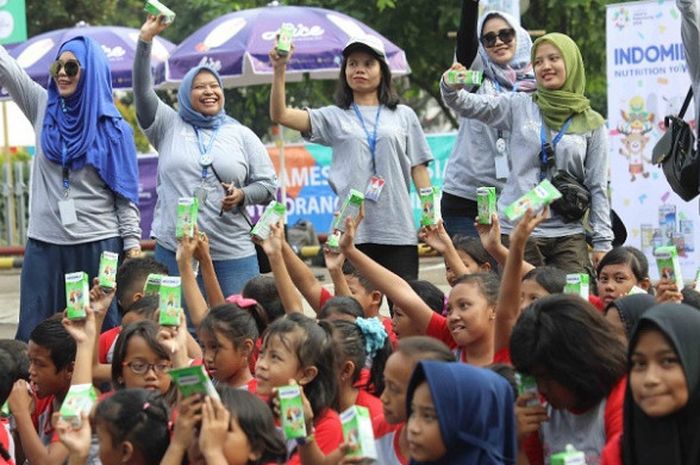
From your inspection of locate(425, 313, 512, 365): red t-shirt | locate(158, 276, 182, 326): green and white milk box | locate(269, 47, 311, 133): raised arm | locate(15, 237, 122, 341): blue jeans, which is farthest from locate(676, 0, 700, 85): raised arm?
→ locate(15, 237, 122, 341): blue jeans

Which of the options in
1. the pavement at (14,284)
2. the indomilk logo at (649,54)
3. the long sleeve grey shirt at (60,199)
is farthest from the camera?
the pavement at (14,284)

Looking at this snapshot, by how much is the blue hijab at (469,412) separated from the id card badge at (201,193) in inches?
155

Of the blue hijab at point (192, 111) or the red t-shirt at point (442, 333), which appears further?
the blue hijab at point (192, 111)

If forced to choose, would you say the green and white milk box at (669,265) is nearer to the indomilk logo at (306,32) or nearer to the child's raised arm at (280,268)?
the child's raised arm at (280,268)

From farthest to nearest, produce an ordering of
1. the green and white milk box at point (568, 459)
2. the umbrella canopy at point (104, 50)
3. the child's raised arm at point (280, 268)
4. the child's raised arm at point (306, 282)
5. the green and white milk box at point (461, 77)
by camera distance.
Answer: the umbrella canopy at point (104, 50) → the green and white milk box at point (461, 77) → the child's raised arm at point (306, 282) → the child's raised arm at point (280, 268) → the green and white milk box at point (568, 459)

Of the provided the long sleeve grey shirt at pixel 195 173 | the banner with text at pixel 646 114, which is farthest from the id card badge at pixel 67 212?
the banner with text at pixel 646 114

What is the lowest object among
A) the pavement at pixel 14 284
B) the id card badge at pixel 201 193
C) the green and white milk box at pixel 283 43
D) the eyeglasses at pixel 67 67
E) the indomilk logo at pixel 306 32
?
the pavement at pixel 14 284

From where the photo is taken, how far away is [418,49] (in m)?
21.1

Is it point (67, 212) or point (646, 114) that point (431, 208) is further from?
point (646, 114)

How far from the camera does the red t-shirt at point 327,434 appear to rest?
5432 millimetres

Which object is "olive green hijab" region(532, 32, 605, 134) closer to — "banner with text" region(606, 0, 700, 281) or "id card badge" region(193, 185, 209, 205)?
"id card badge" region(193, 185, 209, 205)

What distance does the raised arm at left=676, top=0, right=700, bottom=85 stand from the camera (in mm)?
7227

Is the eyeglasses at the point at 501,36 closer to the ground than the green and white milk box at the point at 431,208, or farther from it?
farther from it

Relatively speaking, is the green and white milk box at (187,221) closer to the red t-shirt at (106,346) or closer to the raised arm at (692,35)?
the red t-shirt at (106,346)
